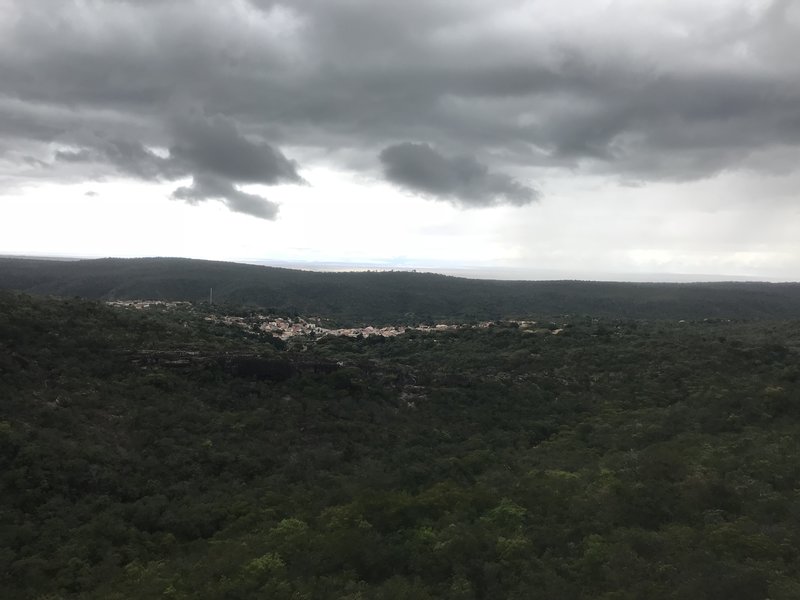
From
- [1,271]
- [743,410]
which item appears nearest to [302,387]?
[743,410]

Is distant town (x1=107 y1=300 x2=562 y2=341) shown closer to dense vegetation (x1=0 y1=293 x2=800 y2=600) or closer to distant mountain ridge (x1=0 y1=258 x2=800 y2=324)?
dense vegetation (x1=0 y1=293 x2=800 y2=600)

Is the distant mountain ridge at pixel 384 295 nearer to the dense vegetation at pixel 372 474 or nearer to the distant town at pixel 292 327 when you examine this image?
the distant town at pixel 292 327

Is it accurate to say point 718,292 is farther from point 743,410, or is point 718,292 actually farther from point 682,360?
point 743,410

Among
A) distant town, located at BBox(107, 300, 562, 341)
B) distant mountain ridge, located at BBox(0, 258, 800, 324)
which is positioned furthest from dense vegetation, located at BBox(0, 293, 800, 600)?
distant mountain ridge, located at BBox(0, 258, 800, 324)

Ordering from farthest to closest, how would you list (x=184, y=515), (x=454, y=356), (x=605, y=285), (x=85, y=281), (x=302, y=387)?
(x=605, y=285) → (x=85, y=281) → (x=454, y=356) → (x=302, y=387) → (x=184, y=515)

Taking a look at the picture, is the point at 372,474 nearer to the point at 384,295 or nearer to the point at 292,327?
the point at 292,327

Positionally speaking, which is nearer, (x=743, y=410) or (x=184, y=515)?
(x=184, y=515)

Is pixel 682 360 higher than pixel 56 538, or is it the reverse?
pixel 682 360

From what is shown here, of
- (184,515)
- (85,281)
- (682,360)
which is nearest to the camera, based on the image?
(184,515)
